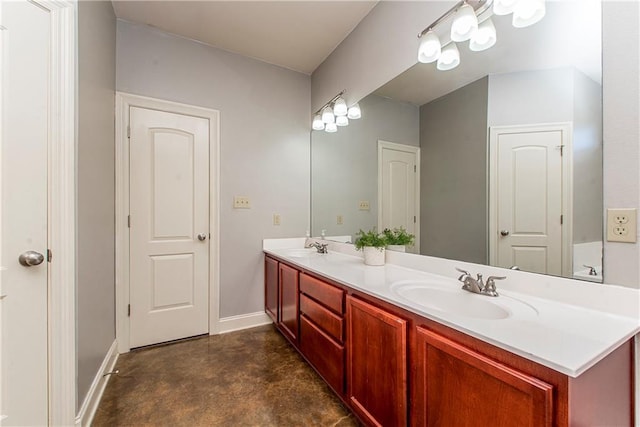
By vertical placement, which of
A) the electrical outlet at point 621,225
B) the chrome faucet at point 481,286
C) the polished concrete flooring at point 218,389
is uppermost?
the electrical outlet at point 621,225

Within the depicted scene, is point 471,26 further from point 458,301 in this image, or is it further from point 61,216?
point 61,216

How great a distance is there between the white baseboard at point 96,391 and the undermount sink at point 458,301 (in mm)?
1739

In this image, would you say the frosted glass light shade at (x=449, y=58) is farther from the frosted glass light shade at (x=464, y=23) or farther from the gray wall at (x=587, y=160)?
the gray wall at (x=587, y=160)

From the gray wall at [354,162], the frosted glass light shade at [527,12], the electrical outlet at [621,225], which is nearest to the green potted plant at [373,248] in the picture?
the gray wall at [354,162]

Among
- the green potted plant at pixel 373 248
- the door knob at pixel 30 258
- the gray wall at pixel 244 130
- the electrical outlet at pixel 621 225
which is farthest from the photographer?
the gray wall at pixel 244 130

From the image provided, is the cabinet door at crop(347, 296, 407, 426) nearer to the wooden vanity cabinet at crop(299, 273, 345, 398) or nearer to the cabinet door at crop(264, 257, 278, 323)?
the wooden vanity cabinet at crop(299, 273, 345, 398)

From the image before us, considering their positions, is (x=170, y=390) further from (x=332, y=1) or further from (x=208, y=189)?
(x=332, y=1)

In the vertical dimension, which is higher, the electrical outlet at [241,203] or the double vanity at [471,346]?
the electrical outlet at [241,203]

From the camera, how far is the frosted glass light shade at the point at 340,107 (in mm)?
2371

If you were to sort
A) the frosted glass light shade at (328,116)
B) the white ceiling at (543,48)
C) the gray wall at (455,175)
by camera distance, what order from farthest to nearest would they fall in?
the frosted glass light shade at (328,116) → the gray wall at (455,175) → the white ceiling at (543,48)

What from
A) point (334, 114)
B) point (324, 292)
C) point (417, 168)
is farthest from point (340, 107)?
point (324, 292)

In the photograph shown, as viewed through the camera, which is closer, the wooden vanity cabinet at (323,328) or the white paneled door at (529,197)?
the white paneled door at (529,197)

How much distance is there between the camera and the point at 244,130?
8.68 feet

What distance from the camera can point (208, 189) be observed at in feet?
8.16
